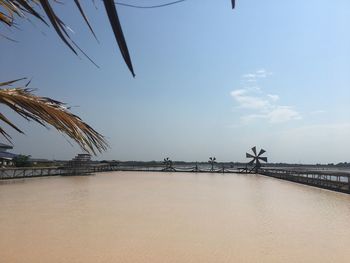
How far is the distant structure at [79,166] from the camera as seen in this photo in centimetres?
2919

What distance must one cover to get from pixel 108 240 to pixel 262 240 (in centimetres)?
259

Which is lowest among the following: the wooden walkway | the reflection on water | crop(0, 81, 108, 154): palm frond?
the reflection on water

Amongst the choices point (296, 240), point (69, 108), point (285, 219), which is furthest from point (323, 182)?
point (69, 108)

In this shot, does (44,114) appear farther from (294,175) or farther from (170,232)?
(294,175)

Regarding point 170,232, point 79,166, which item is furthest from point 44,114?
point 79,166

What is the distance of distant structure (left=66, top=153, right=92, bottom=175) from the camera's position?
95.8 ft

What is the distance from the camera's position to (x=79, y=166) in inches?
1178

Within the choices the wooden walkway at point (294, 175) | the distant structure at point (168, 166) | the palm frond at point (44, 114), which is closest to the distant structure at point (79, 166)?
the wooden walkway at point (294, 175)

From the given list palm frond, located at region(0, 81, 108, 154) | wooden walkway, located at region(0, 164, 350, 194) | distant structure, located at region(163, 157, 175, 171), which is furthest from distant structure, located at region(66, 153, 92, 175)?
palm frond, located at region(0, 81, 108, 154)

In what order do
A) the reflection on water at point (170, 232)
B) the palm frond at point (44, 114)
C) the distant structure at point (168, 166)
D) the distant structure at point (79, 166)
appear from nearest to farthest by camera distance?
the palm frond at point (44, 114) < the reflection on water at point (170, 232) < the distant structure at point (79, 166) < the distant structure at point (168, 166)

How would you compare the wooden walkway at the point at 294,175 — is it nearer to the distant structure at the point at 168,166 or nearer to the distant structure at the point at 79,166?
the distant structure at the point at 79,166

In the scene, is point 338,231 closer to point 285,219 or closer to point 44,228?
point 285,219

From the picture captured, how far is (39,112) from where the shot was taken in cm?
187

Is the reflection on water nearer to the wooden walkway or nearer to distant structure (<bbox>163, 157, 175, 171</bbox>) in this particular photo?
the wooden walkway
